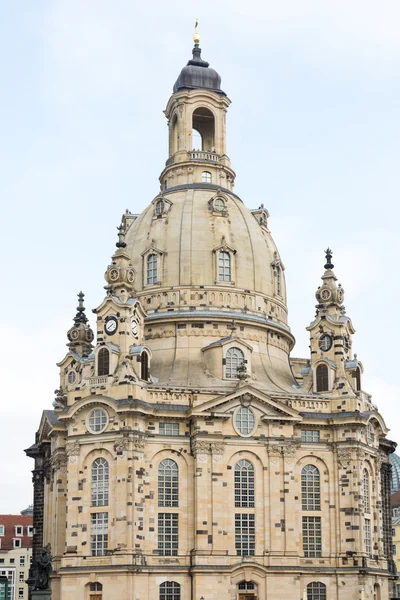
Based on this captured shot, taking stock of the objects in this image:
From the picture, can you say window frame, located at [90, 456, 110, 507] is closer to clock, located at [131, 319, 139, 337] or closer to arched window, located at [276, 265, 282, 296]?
clock, located at [131, 319, 139, 337]

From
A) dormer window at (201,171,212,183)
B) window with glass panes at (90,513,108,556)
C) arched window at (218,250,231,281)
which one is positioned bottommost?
window with glass panes at (90,513,108,556)

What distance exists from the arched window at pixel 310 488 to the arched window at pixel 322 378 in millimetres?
7317

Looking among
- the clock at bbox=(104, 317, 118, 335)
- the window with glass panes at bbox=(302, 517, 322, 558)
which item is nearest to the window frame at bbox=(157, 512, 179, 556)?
the window with glass panes at bbox=(302, 517, 322, 558)

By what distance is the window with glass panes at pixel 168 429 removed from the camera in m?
82.2

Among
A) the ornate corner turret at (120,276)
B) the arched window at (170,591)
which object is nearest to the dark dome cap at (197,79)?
the ornate corner turret at (120,276)

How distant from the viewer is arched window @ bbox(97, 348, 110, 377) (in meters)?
83.4

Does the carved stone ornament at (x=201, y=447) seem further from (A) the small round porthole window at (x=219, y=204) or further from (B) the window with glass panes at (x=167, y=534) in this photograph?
(A) the small round porthole window at (x=219, y=204)

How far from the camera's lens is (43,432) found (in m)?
98.7

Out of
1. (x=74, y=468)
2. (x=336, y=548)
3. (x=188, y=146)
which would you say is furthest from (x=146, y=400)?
(x=188, y=146)

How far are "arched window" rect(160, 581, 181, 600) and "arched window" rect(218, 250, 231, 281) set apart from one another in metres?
26.3

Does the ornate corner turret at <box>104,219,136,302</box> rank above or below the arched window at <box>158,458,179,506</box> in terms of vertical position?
above

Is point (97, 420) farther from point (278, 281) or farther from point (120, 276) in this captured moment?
point (278, 281)

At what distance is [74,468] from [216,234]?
79.9ft

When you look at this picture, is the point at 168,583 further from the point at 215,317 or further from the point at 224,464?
the point at 215,317
